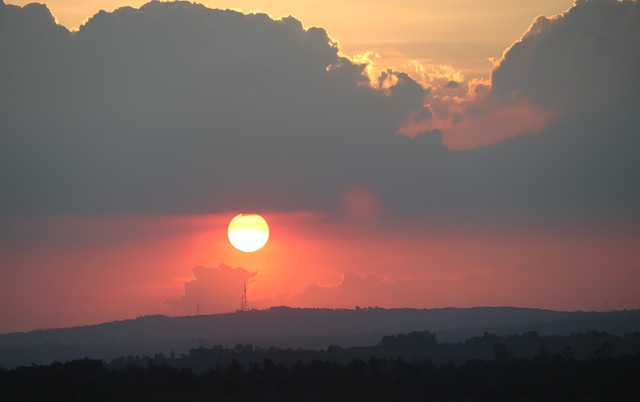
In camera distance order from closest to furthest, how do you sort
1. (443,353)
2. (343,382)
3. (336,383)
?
(336,383) → (343,382) → (443,353)

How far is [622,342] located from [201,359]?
207ft

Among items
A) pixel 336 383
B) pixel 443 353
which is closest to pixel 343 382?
pixel 336 383

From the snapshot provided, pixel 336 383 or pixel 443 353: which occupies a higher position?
pixel 443 353

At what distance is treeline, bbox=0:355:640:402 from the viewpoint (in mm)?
106250

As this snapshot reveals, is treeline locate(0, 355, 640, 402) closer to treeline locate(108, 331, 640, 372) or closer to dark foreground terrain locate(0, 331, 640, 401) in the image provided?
dark foreground terrain locate(0, 331, 640, 401)

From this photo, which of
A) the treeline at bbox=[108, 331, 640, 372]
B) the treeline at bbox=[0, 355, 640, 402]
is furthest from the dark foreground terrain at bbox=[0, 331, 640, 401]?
the treeline at bbox=[108, 331, 640, 372]

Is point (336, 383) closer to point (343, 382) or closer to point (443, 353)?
point (343, 382)

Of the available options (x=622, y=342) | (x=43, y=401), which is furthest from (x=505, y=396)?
(x=622, y=342)

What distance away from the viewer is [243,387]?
113125 mm

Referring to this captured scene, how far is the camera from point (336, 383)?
116m

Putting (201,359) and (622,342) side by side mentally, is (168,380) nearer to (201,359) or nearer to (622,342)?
(201,359)

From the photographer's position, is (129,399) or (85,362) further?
(85,362)

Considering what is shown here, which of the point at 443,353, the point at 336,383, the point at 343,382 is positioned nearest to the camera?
the point at 336,383

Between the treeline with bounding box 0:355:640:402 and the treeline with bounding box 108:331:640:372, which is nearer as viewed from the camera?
the treeline with bounding box 0:355:640:402
